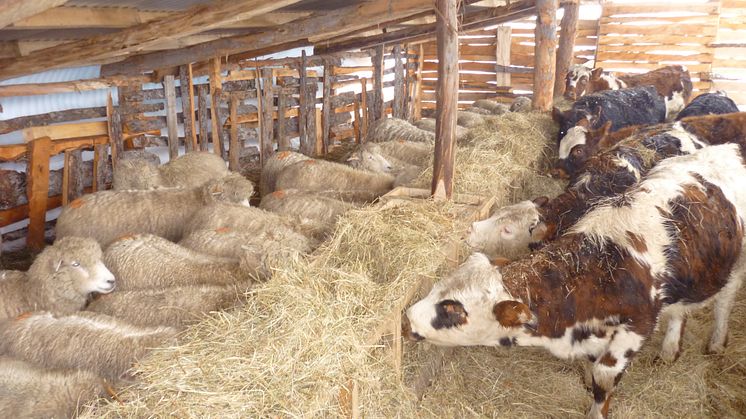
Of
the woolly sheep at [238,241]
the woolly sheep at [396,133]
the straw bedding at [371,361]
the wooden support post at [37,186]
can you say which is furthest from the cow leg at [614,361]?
the woolly sheep at [396,133]

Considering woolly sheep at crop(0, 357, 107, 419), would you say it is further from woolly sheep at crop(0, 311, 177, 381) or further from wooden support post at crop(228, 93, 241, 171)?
wooden support post at crop(228, 93, 241, 171)

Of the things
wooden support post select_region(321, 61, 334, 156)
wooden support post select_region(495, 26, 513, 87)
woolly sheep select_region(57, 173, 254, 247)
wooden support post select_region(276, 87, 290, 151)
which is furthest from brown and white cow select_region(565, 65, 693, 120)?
woolly sheep select_region(57, 173, 254, 247)

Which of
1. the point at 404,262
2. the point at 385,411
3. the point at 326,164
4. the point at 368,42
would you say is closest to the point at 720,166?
the point at 404,262

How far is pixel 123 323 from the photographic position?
4340 mm

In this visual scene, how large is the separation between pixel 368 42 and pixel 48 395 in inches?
388

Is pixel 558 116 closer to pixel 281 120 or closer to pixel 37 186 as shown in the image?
pixel 281 120

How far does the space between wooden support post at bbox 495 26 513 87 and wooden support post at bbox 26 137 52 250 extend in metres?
15.8

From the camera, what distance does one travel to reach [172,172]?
27.6 ft

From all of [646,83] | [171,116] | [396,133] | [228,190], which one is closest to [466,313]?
[228,190]

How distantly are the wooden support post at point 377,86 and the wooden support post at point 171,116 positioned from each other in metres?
7.55

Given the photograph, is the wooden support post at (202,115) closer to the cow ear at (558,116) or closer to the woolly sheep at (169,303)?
the woolly sheep at (169,303)

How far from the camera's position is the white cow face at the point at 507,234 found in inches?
227

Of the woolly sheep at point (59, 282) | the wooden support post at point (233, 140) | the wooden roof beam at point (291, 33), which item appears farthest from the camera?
the wooden support post at point (233, 140)

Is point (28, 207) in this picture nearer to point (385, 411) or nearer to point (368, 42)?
point (385, 411)
